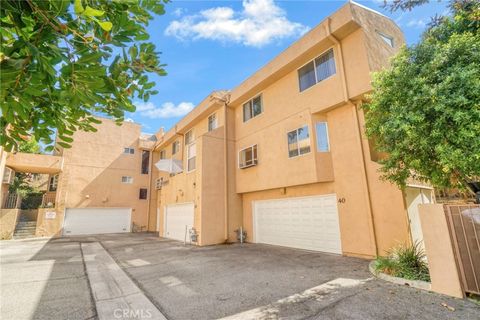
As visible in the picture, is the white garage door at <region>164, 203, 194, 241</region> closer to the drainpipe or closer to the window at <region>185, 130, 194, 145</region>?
the window at <region>185, 130, 194, 145</region>

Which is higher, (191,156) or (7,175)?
(191,156)

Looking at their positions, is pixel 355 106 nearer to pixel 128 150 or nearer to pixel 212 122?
pixel 212 122

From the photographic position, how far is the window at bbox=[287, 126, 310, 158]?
392 inches

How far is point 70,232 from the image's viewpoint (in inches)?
746

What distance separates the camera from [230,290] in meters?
5.34

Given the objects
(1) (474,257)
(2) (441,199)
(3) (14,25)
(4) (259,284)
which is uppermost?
(3) (14,25)

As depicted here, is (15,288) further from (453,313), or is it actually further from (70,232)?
(70,232)

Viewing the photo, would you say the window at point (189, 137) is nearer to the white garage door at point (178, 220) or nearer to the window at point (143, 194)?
the white garage door at point (178, 220)

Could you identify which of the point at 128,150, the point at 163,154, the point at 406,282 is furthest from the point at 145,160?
the point at 406,282

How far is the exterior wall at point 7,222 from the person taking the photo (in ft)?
54.9

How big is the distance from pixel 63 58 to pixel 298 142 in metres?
9.41

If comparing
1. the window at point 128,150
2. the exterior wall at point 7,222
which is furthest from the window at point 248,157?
the exterior wall at point 7,222

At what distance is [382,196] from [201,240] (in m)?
8.35

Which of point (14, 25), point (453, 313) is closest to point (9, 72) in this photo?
point (14, 25)
